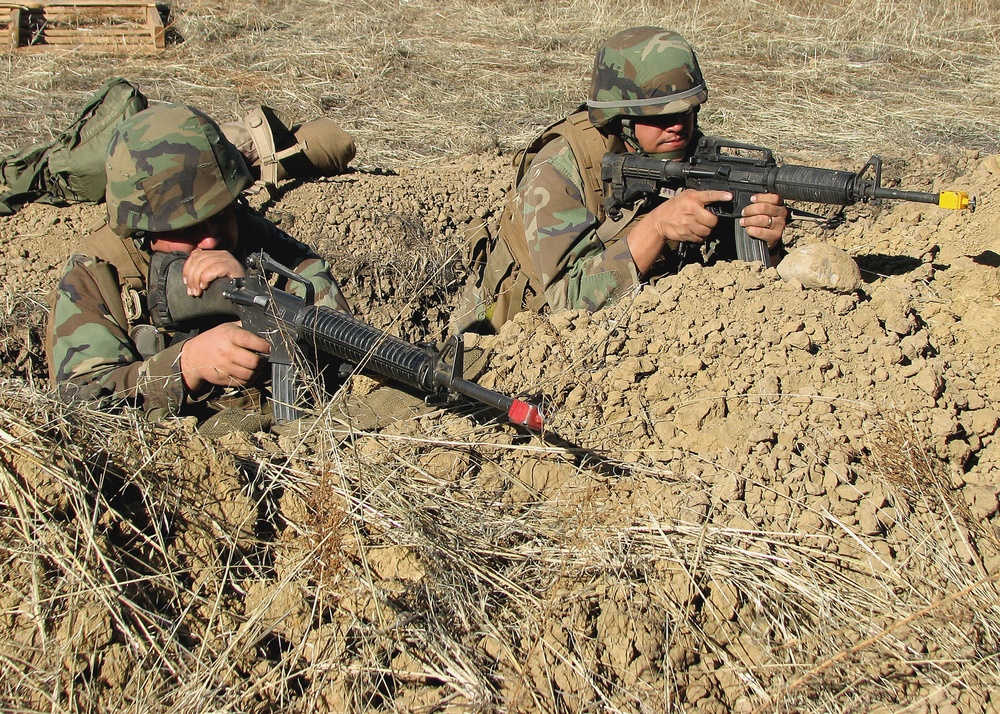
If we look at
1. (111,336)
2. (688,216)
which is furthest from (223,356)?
(688,216)

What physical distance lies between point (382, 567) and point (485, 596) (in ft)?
0.93

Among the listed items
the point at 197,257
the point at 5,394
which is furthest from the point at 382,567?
the point at 197,257

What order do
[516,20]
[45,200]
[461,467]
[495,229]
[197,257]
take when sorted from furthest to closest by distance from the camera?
[516,20] < [45,200] < [495,229] < [197,257] < [461,467]

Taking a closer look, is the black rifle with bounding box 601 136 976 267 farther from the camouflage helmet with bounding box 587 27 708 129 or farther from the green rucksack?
the green rucksack

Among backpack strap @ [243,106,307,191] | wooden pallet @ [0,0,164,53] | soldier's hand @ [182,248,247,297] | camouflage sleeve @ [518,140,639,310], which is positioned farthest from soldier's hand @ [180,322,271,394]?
wooden pallet @ [0,0,164,53]

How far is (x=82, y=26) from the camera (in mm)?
8898

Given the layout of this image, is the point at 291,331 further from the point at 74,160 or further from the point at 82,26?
the point at 82,26

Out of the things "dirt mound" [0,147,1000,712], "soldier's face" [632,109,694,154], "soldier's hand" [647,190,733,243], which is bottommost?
"dirt mound" [0,147,1000,712]

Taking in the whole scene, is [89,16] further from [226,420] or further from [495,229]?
[226,420]

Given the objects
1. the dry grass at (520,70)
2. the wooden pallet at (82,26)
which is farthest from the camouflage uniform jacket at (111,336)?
the wooden pallet at (82,26)

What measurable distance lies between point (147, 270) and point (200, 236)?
286 mm

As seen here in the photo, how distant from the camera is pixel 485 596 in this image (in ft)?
7.30

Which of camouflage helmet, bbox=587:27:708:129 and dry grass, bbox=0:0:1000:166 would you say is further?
dry grass, bbox=0:0:1000:166

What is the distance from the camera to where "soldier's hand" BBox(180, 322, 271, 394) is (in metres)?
3.04
